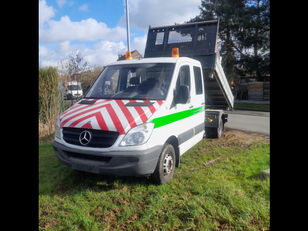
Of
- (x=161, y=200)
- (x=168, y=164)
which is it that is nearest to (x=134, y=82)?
(x=168, y=164)

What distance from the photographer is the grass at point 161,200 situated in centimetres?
287

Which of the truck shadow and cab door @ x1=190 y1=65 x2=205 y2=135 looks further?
cab door @ x1=190 y1=65 x2=205 y2=135

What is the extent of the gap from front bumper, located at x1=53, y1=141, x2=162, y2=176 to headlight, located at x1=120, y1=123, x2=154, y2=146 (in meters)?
0.14

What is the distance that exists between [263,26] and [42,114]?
18396 millimetres

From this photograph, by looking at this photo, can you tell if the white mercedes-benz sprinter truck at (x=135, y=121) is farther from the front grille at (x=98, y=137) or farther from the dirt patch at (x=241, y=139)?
the dirt patch at (x=241, y=139)

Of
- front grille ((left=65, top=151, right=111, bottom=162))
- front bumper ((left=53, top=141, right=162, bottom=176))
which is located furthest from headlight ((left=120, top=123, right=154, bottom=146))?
front grille ((left=65, top=151, right=111, bottom=162))

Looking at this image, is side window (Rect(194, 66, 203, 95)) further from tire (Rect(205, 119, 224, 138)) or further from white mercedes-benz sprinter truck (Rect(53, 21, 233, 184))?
tire (Rect(205, 119, 224, 138))

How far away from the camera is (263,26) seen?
19297 mm

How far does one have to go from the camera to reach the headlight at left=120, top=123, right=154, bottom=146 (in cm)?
332

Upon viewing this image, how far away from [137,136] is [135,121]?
227 millimetres

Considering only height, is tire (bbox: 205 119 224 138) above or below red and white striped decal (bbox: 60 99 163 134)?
below

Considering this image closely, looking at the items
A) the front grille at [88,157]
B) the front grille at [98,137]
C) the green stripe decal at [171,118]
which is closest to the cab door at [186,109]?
the green stripe decal at [171,118]
